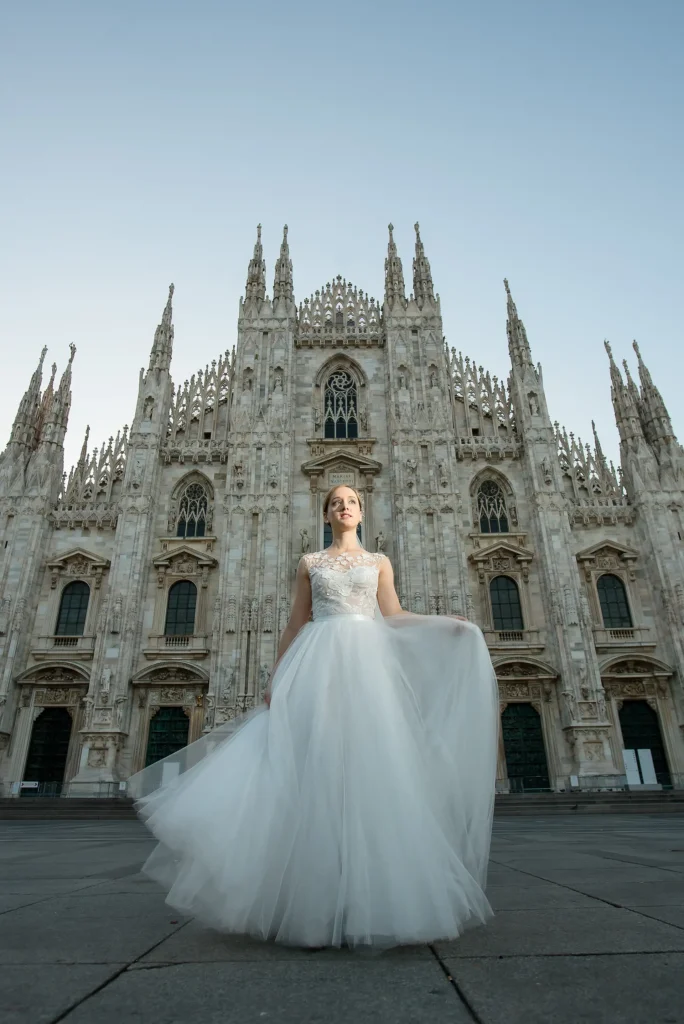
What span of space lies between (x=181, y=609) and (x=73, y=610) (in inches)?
157

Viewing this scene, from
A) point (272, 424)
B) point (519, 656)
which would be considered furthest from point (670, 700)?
point (272, 424)

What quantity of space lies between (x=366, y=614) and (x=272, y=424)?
21629mm

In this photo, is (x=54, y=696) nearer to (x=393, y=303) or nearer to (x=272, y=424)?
(x=272, y=424)

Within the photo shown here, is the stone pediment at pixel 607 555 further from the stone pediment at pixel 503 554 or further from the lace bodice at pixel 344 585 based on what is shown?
the lace bodice at pixel 344 585

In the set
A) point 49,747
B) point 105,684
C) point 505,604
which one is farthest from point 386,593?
point 49,747

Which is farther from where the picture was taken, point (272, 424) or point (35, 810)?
point (272, 424)

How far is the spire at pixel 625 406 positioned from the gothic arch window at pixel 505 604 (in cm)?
790

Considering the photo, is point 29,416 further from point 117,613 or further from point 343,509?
point 343,509

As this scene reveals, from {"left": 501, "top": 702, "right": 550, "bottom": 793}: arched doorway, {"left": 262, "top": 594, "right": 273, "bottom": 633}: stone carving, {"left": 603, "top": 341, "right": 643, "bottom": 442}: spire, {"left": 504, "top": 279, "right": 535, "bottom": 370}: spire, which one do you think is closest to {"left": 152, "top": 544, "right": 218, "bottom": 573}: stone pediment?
{"left": 262, "top": 594, "right": 273, "bottom": 633}: stone carving

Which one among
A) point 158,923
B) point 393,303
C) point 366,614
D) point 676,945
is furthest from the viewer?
point 393,303

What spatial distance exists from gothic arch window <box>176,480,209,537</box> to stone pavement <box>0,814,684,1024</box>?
2045cm

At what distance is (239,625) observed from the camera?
2098cm

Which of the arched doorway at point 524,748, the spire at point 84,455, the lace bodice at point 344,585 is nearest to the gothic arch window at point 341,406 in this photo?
the spire at point 84,455

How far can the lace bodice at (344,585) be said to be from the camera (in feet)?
12.0
